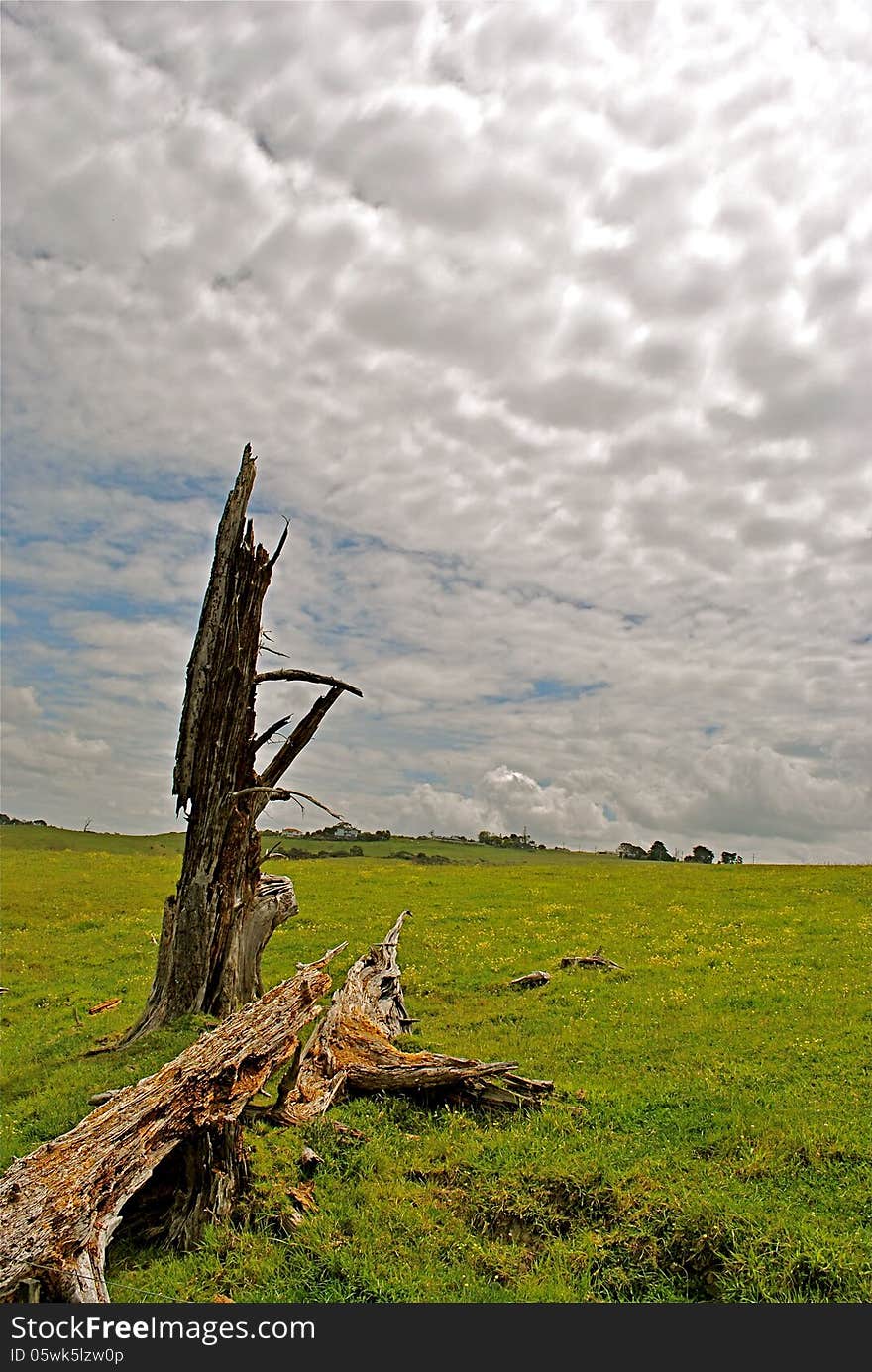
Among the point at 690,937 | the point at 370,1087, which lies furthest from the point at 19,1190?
the point at 690,937

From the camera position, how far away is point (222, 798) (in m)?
20.6

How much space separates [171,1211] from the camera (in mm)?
12031

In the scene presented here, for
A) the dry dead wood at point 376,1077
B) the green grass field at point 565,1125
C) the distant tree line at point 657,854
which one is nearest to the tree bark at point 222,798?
the green grass field at point 565,1125

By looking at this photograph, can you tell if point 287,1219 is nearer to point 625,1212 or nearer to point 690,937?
point 625,1212

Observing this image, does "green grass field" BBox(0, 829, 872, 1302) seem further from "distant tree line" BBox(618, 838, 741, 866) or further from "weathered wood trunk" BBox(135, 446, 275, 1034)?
"distant tree line" BBox(618, 838, 741, 866)

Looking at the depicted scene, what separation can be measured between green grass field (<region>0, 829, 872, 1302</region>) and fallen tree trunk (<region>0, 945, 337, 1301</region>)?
868mm

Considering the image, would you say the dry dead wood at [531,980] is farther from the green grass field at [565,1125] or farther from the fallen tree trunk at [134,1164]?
the fallen tree trunk at [134,1164]

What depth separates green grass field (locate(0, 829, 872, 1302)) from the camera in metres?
10.6

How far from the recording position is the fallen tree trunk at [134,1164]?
9.36 m

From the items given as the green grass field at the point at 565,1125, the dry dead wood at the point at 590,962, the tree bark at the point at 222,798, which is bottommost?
the green grass field at the point at 565,1125

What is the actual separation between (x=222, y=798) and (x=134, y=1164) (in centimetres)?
1024

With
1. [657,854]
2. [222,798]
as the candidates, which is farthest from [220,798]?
[657,854]

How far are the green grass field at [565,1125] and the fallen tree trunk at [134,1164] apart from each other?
34.2 inches

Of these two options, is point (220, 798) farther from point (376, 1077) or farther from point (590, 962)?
point (590, 962)
